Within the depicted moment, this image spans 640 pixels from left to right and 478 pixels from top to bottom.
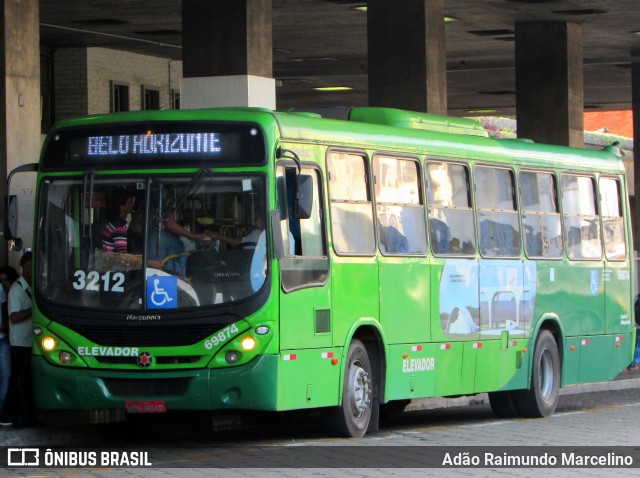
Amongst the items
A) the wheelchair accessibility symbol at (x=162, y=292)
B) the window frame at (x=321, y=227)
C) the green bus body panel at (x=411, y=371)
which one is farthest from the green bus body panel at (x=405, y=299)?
the wheelchair accessibility symbol at (x=162, y=292)

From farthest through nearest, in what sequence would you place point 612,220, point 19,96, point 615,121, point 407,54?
1. point 615,121
2. point 407,54
3. point 612,220
4. point 19,96

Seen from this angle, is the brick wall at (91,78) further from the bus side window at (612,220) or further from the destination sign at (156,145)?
the destination sign at (156,145)

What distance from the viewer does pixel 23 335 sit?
15352mm

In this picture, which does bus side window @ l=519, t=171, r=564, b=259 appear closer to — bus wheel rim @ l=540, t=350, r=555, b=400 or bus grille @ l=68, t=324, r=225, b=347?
bus wheel rim @ l=540, t=350, r=555, b=400

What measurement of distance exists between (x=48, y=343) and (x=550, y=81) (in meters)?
20.6

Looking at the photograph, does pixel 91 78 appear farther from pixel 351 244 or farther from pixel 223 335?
pixel 223 335

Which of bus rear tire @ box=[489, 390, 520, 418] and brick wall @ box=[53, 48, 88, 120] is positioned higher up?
brick wall @ box=[53, 48, 88, 120]

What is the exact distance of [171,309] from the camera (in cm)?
1396

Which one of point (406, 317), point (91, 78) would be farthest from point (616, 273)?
point (91, 78)

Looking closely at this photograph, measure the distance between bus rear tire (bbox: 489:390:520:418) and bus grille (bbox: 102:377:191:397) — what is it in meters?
6.17

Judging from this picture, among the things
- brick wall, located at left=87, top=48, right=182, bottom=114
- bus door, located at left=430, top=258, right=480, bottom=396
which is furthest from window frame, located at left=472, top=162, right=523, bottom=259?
brick wall, located at left=87, top=48, right=182, bottom=114

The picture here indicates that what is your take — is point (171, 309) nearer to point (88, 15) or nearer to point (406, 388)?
point (406, 388)

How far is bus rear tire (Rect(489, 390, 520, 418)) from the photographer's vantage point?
1909 centimetres

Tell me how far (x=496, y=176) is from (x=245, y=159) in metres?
4.99
